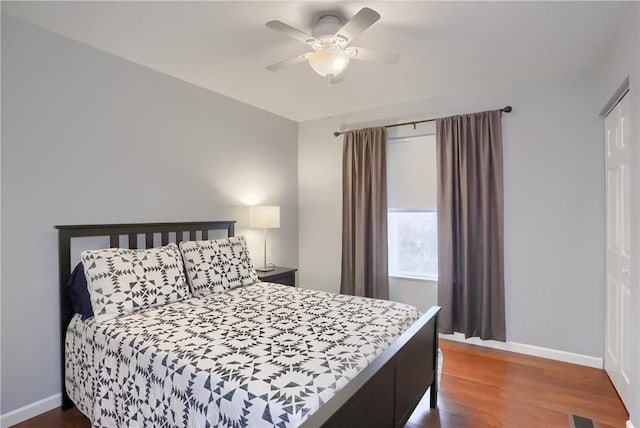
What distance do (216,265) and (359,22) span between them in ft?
6.87

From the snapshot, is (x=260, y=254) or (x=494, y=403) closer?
(x=494, y=403)

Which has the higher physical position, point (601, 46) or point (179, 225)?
point (601, 46)

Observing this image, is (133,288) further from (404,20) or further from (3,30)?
(404,20)

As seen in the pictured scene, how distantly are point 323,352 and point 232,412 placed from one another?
0.48m

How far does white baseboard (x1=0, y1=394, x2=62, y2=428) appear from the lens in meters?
2.13

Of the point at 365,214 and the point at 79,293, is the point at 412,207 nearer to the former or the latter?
the point at 365,214

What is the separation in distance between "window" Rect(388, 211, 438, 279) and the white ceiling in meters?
1.41

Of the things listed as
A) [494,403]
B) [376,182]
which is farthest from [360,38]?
[494,403]

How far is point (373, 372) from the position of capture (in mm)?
1474

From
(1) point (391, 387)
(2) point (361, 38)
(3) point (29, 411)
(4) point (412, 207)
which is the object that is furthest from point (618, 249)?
(3) point (29, 411)

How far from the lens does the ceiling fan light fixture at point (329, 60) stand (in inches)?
84.1

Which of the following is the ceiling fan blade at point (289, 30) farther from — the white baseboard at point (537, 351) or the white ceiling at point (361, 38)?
the white baseboard at point (537, 351)

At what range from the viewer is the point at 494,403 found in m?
2.37

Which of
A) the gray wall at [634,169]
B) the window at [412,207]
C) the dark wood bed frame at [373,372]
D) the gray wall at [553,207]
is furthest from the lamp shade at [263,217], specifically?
the gray wall at [634,169]
